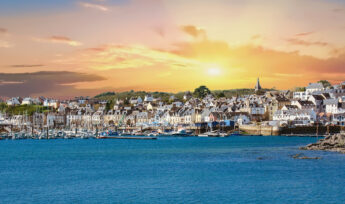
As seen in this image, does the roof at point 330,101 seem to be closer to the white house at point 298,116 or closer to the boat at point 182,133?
the white house at point 298,116

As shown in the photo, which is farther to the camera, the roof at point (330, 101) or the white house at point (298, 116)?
the roof at point (330, 101)

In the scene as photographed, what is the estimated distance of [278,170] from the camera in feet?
125

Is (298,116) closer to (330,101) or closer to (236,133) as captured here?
(330,101)

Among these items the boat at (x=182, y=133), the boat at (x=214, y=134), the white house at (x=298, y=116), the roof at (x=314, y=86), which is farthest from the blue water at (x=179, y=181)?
the roof at (x=314, y=86)

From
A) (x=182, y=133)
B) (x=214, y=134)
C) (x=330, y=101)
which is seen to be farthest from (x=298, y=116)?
(x=182, y=133)

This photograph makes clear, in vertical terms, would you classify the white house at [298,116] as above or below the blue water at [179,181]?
above

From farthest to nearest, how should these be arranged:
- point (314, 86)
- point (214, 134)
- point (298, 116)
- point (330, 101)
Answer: point (314, 86)
point (330, 101)
point (298, 116)
point (214, 134)

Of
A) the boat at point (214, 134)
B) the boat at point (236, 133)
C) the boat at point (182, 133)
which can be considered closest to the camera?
the boat at point (214, 134)

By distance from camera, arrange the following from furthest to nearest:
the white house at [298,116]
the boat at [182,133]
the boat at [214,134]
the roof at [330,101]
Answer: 1. the roof at [330,101]
2. the boat at [182,133]
3. the white house at [298,116]
4. the boat at [214,134]

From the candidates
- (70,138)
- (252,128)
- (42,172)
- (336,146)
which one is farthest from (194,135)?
(42,172)

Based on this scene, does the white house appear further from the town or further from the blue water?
the blue water

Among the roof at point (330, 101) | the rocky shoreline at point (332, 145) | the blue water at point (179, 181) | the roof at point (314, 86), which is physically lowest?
the blue water at point (179, 181)

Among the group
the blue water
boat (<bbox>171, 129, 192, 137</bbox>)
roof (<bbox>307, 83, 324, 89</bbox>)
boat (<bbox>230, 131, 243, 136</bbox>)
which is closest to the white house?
boat (<bbox>230, 131, 243, 136</bbox>)

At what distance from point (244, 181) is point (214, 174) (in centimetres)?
420
